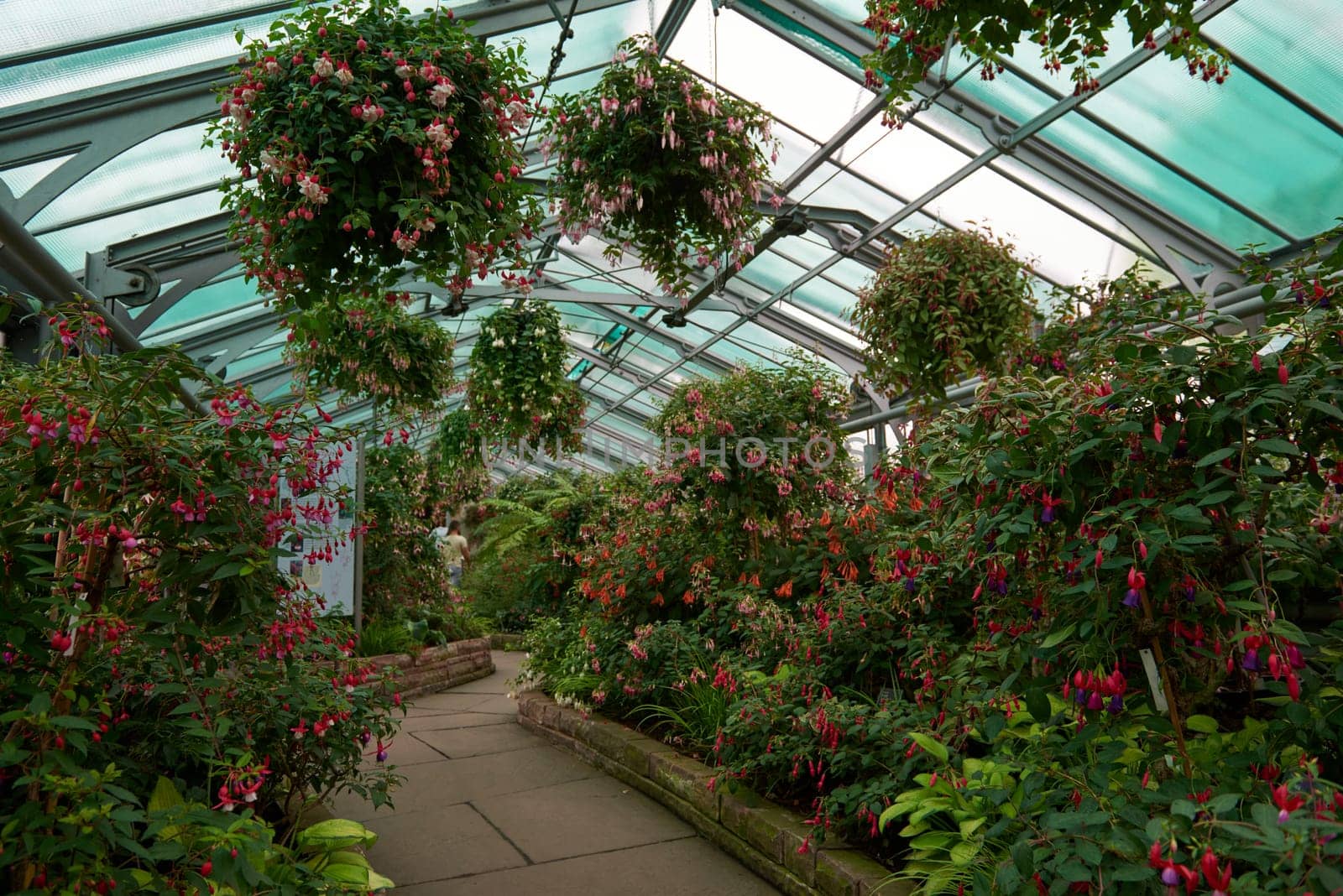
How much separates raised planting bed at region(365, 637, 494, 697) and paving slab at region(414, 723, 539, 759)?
2.87ft

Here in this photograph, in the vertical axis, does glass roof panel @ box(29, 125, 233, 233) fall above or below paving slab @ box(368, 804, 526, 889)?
above

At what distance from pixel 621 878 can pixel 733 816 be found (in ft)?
1.41

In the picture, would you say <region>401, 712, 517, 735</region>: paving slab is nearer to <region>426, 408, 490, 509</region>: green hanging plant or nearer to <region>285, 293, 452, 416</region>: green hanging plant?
<region>285, 293, 452, 416</region>: green hanging plant

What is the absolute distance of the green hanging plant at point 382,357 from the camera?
21.1 ft

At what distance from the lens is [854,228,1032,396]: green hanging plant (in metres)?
4.27

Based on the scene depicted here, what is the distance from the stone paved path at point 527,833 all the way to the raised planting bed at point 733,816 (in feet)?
0.19

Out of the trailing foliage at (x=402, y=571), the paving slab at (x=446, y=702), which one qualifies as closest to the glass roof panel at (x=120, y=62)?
the trailing foliage at (x=402, y=571)

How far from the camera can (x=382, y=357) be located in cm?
660

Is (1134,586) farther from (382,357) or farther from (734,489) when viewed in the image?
(382,357)

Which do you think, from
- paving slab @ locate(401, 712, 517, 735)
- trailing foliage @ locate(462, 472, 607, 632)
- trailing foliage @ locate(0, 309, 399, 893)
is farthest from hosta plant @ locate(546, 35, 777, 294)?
trailing foliage @ locate(462, 472, 607, 632)

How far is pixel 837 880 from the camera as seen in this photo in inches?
92.1

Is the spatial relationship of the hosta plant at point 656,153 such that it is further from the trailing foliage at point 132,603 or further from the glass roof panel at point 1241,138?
the glass roof panel at point 1241,138

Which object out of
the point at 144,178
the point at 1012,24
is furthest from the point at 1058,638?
the point at 144,178

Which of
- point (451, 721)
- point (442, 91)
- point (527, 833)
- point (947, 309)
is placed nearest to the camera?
point (442, 91)
